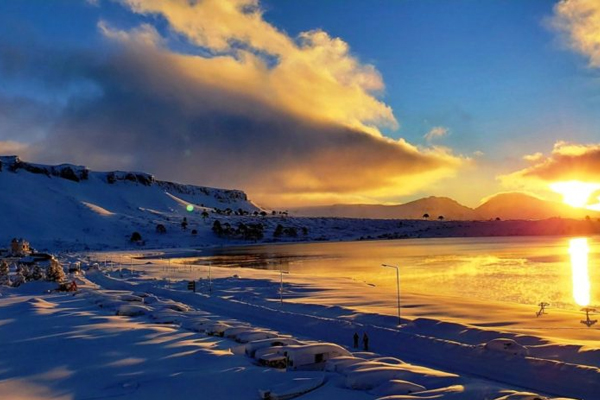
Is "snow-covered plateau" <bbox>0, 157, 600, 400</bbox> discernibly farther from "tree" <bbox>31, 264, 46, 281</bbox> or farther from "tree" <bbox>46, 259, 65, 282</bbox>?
"tree" <bbox>31, 264, 46, 281</bbox>

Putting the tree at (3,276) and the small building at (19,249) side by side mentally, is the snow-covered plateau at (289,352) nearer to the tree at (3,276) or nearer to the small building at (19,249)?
the tree at (3,276)

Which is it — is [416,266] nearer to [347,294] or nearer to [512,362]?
[347,294]

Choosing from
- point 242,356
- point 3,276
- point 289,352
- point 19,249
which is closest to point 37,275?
point 3,276

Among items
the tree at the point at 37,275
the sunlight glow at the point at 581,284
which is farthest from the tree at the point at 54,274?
the sunlight glow at the point at 581,284

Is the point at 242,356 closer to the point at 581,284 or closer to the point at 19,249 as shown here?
the point at 581,284

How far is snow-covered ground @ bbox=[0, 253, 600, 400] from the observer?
23.2 m

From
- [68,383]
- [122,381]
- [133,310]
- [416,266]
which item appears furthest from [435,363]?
[416,266]

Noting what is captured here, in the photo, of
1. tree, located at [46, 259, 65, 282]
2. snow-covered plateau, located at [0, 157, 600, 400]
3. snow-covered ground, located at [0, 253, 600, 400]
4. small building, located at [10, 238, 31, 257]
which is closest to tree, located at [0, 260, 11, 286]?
tree, located at [46, 259, 65, 282]

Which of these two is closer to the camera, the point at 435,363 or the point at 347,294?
the point at 435,363

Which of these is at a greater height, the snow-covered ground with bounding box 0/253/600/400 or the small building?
the small building

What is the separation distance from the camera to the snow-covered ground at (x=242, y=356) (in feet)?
76.0

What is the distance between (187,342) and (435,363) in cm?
1580

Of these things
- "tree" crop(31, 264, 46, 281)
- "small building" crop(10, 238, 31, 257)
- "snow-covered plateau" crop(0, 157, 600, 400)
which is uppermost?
"small building" crop(10, 238, 31, 257)

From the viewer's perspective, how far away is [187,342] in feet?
105
